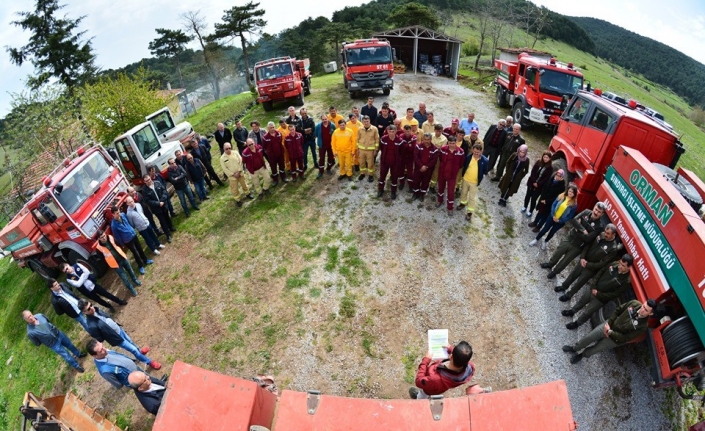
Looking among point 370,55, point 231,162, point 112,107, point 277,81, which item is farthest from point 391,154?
point 112,107

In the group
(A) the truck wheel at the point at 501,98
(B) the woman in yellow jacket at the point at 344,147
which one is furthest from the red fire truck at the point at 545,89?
(B) the woman in yellow jacket at the point at 344,147

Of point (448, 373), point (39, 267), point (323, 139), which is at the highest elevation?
point (323, 139)

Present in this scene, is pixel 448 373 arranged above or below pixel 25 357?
above

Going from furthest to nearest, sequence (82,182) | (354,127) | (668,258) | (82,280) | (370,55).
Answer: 1. (370,55)
2. (354,127)
3. (82,182)
4. (82,280)
5. (668,258)

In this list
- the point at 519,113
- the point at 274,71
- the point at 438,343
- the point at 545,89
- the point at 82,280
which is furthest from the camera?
the point at 274,71

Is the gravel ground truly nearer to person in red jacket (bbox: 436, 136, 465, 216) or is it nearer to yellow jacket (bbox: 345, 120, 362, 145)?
person in red jacket (bbox: 436, 136, 465, 216)

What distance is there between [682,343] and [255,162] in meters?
8.24

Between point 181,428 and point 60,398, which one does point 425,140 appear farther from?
point 60,398

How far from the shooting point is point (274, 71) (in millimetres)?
15477

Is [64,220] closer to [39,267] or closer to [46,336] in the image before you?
[39,267]

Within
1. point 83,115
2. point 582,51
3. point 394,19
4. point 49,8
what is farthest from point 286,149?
point 582,51

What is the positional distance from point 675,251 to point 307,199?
22.7ft

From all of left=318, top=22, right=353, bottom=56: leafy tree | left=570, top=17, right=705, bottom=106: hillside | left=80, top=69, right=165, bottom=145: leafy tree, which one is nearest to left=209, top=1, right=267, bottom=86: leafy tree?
left=318, top=22, right=353, bottom=56: leafy tree

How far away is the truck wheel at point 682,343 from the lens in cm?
386
